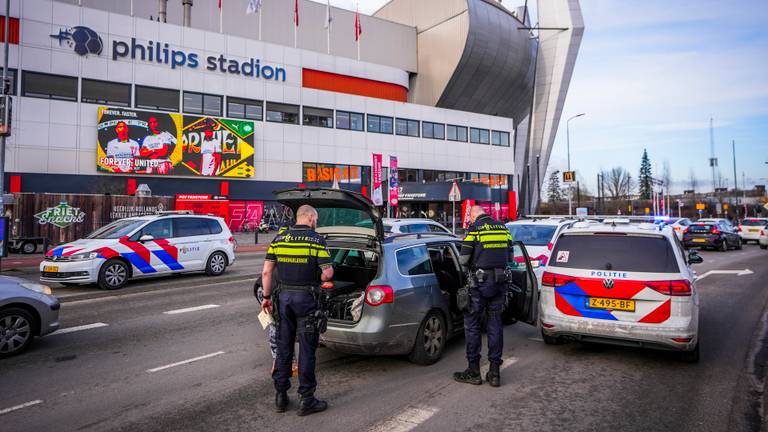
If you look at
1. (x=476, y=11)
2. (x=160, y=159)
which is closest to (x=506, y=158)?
(x=476, y=11)

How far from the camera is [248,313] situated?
28.0ft

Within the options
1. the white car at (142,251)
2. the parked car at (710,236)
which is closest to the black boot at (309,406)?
the white car at (142,251)

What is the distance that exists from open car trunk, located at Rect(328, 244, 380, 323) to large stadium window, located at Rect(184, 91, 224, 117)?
3181 centimetres

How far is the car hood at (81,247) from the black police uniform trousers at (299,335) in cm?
856

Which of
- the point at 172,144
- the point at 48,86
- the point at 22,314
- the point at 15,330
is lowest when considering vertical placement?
the point at 15,330

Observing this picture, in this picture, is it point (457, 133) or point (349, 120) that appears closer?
point (349, 120)

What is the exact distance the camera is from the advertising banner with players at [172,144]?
102ft

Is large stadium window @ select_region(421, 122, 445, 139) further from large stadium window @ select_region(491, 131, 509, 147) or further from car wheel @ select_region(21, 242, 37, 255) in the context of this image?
car wheel @ select_region(21, 242, 37, 255)

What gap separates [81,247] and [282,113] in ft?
93.3

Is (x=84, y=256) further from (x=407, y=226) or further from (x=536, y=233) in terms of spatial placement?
(x=536, y=233)

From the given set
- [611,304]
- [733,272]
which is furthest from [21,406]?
[733,272]

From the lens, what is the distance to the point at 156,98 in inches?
1303

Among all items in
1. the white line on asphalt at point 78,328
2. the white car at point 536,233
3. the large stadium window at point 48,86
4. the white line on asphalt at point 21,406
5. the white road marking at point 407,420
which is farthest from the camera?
the large stadium window at point 48,86

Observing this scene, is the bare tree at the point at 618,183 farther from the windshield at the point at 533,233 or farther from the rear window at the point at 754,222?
the windshield at the point at 533,233
